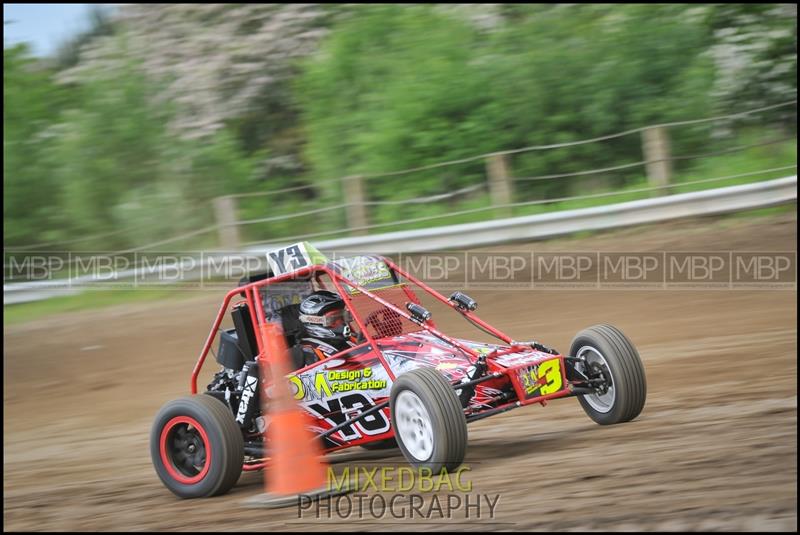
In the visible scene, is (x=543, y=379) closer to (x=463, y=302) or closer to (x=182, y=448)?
(x=463, y=302)

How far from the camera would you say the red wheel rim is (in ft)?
20.1

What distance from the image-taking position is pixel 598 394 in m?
6.08

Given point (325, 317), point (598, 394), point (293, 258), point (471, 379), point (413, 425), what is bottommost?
point (598, 394)

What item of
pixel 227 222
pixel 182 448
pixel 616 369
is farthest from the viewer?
pixel 227 222

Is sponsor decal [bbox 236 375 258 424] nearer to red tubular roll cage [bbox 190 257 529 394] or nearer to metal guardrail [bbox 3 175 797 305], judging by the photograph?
red tubular roll cage [bbox 190 257 529 394]

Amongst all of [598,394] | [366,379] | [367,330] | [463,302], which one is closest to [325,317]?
[367,330]

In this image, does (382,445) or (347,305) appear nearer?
(347,305)

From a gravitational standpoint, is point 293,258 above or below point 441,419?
above

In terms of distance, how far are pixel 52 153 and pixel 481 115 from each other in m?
7.29

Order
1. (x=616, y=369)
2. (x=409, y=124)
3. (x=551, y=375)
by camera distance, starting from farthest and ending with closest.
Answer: (x=409, y=124) → (x=616, y=369) → (x=551, y=375)

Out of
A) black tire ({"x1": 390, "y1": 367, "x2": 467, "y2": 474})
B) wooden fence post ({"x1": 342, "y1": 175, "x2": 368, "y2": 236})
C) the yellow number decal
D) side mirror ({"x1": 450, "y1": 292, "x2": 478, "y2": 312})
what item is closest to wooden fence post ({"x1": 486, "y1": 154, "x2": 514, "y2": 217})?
wooden fence post ({"x1": 342, "y1": 175, "x2": 368, "y2": 236})

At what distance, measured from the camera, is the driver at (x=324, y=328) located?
20.5 ft

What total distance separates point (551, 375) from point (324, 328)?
1.51 m

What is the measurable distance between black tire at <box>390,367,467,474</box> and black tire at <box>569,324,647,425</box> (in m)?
1.16
